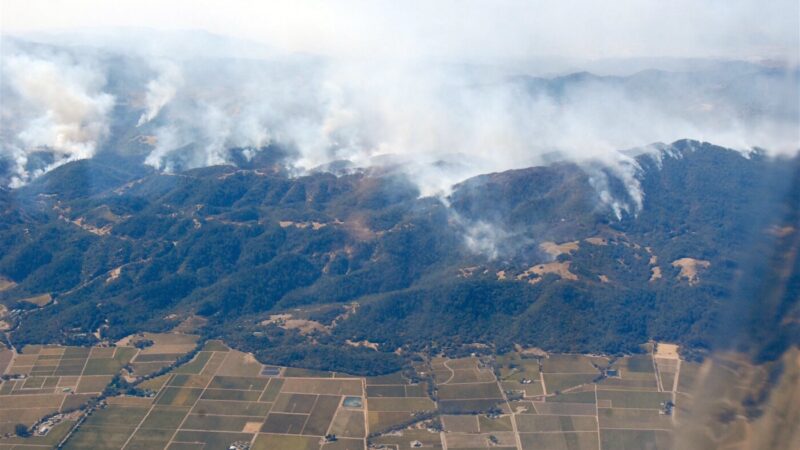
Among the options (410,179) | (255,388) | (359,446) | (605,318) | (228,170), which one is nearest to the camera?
(359,446)

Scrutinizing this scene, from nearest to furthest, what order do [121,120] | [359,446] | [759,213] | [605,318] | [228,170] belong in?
[759,213]
[359,446]
[605,318]
[228,170]
[121,120]

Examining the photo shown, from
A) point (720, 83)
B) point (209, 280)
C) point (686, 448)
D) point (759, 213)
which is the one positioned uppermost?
point (759, 213)

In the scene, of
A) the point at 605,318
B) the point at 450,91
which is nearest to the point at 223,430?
the point at 605,318

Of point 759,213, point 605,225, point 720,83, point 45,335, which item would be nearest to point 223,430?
point 45,335

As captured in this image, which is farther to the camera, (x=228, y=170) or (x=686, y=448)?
(x=228, y=170)

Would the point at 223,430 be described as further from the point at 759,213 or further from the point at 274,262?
the point at 759,213

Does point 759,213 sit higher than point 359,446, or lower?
higher
